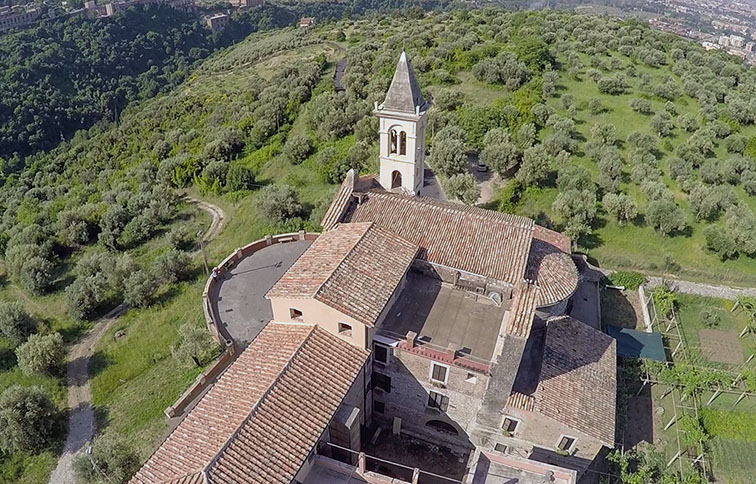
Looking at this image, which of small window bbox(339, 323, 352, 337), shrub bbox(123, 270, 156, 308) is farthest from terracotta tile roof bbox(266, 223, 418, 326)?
shrub bbox(123, 270, 156, 308)

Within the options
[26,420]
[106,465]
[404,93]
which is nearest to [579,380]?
[404,93]

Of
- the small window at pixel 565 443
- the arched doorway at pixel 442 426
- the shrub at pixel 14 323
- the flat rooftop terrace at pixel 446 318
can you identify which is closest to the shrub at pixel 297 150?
the shrub at pixel 14 323

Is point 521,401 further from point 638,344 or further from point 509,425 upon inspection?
point 638,344

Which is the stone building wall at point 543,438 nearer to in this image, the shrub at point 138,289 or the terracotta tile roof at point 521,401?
the terracotta tile roof at point 521,401

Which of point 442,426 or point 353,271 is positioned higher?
point 353,271

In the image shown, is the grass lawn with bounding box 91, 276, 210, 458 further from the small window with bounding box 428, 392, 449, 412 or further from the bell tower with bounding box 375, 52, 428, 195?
the bell tower with bounding box 375, 52, 428, 195

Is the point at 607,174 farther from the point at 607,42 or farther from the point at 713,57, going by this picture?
the point at 713,57

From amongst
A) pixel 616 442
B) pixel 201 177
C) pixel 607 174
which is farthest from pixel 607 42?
pixel 616 442
